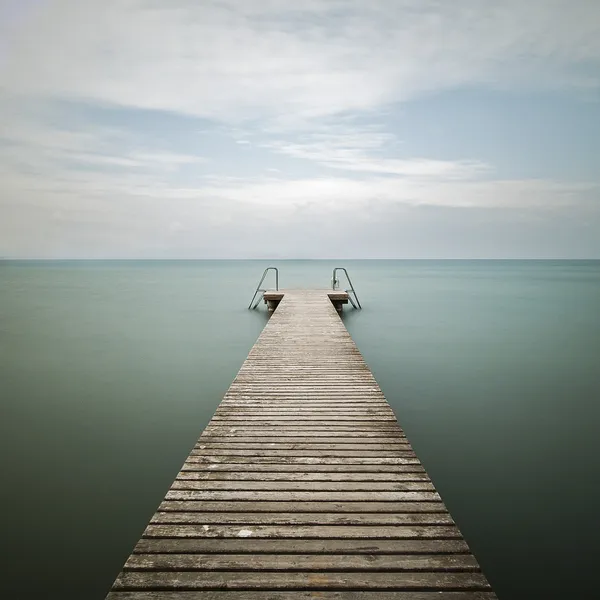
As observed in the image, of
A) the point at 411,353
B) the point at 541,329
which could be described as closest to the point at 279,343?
the point at 411,353

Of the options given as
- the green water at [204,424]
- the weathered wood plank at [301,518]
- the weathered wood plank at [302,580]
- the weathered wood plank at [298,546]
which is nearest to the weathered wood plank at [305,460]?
the weathered wood plank at [301,518]

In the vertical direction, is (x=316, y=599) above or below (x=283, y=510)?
below

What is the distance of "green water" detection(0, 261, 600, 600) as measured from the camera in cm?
375

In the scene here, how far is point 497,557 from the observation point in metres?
3.77

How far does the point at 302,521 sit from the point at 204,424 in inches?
174

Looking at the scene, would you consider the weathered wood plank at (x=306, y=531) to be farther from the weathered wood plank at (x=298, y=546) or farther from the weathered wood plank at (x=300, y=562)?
the weathered wood plank at (x=300, y=562)

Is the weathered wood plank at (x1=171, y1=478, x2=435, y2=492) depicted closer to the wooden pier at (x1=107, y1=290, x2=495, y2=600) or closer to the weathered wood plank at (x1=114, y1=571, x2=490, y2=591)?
the wooden pier at (x1=107, y1=290, x2=495, y2=600)

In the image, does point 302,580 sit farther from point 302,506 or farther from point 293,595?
point 302,506

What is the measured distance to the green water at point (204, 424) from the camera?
148 inches

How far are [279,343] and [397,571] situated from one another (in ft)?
17.6

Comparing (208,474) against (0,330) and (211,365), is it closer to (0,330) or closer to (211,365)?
(211,365)

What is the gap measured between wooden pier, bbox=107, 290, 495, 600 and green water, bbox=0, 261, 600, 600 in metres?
1.55

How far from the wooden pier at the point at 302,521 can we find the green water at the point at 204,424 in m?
1.55

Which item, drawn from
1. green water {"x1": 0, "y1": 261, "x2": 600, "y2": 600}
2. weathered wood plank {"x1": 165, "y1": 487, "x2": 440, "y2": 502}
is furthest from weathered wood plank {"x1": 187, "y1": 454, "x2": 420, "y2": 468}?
green water {"x1": 0, "y1": 261, "x2": 600, "y2": 600}
